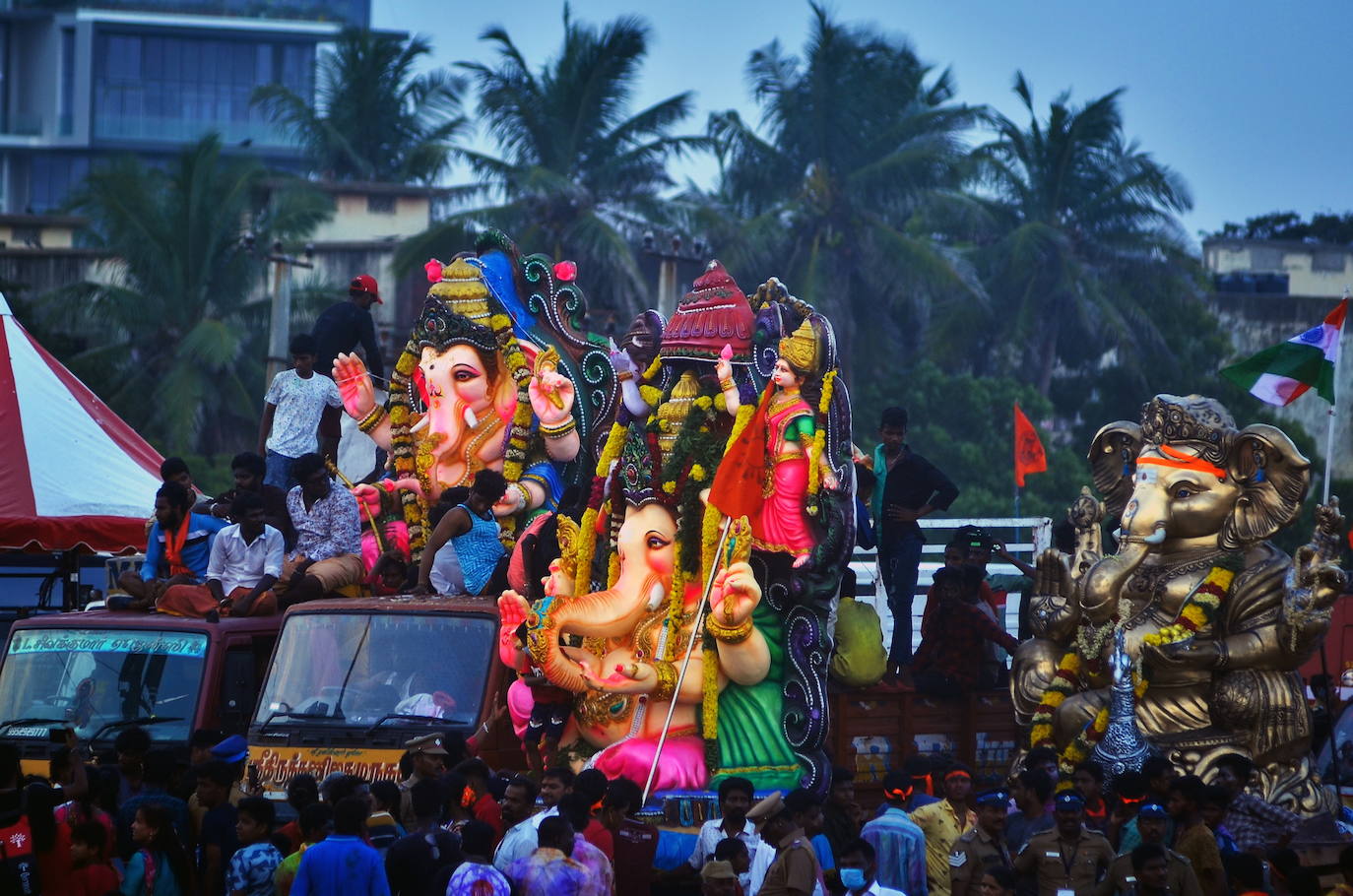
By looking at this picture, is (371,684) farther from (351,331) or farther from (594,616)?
(351,331)

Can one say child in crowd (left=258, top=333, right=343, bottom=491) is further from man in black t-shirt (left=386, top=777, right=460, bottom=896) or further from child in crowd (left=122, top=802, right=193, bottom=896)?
man in black t-shirt (left=386, top=777, right=460, bottom=896)

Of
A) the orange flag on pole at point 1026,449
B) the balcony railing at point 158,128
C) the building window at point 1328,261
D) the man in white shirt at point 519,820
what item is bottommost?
the man in white shirt at point 519,820

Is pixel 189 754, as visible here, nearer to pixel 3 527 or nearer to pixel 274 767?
pixel 274 767

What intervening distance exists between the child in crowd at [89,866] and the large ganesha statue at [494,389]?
214 inches

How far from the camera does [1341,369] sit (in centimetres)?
3538

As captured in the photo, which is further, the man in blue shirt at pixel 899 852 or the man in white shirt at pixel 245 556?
the man in white shirt at pixel 245 556

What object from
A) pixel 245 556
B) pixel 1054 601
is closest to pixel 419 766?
pixel 245 556

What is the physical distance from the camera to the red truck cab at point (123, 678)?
466 inches

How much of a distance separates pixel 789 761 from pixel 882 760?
96 cm

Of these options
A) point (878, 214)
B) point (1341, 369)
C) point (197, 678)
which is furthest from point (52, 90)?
point (197, 678)

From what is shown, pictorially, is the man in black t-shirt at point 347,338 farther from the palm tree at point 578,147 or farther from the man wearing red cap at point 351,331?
the palm tree at point 578,147

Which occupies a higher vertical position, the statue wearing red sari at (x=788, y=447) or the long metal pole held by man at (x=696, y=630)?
the statue wearing red sari at (x=788, y=447)

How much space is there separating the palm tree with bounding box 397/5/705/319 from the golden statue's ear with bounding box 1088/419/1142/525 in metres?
23.6

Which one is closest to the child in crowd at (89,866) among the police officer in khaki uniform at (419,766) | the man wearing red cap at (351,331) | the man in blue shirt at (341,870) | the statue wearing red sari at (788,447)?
the man in blue shirt at (341,870)
